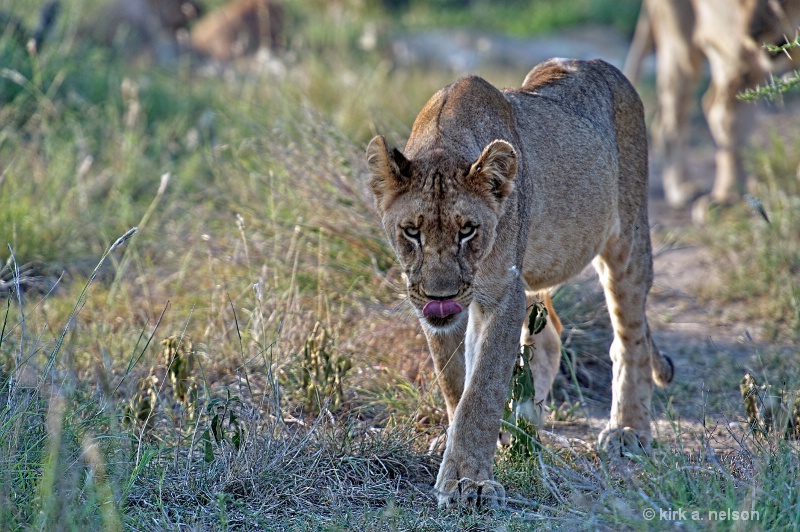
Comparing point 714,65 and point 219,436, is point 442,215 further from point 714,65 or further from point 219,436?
point 714,65

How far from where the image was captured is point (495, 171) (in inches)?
133

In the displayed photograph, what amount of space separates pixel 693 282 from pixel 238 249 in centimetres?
301

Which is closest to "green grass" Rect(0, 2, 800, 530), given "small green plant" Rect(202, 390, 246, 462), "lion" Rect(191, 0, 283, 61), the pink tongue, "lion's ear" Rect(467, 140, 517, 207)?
"small green plant" Rect(202, 390, 246, 462)

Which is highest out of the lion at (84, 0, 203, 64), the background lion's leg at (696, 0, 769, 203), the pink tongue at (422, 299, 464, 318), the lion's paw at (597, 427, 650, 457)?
the lion at (84, 0, 203, 64)

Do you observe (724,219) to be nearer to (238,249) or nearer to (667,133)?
(667,133)

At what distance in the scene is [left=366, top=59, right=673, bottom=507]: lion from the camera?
11.0 ft

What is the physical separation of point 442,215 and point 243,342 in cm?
183

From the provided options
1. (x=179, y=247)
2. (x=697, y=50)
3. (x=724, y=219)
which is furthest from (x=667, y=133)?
(x=179, y=247)

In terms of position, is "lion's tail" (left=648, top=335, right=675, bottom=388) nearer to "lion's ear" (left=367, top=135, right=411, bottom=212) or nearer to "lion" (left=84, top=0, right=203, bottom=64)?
"lion's ear" (left=367, top=135, right=411, bottom=212)

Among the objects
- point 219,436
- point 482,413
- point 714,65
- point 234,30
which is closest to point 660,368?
point 482,413

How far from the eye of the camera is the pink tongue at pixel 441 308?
10.9 feet

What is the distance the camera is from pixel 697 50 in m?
8.92

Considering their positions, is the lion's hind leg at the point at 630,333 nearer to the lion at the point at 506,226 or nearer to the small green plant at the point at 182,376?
the lion at the point at 506,226

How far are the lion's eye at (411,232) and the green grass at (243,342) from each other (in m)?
0.72
